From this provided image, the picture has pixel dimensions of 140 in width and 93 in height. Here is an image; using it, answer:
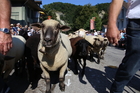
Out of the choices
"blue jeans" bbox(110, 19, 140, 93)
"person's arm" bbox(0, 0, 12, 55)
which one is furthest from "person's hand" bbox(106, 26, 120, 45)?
"person's arm" bbox(0, 0, 12, 55)

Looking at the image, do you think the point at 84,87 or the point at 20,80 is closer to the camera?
the point at 84,87

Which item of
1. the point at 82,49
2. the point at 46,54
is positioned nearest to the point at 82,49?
the point at 82,49

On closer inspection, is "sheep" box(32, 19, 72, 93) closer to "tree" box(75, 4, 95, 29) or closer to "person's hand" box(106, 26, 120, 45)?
"person's hand" box(106, 26, 120, 45)

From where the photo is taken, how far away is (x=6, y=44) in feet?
5.02

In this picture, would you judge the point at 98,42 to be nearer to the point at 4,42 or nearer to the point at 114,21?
the point at 114,21

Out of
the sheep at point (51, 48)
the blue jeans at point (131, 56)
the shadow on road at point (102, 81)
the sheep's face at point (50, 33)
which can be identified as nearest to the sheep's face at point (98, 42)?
the shadow on road at point (102, 81)

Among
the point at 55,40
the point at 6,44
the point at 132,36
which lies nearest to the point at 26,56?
the point at 55,40

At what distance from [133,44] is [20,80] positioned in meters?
3.36

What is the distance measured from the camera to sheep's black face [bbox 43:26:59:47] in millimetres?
2521

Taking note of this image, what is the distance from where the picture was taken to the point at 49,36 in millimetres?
2518

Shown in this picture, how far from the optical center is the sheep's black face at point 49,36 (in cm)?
252

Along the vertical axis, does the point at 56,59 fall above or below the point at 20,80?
above

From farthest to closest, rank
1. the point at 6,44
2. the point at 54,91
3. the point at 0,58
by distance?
the point at 54,91 → the point at 0,58 → the point at 6,44

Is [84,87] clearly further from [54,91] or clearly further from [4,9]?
[4,9]
